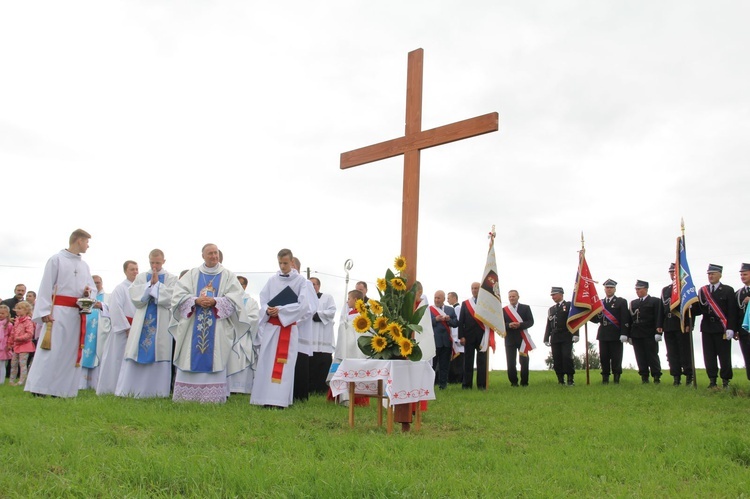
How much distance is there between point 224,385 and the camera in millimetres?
9406

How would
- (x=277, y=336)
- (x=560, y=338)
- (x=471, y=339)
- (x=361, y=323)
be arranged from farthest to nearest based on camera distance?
1. (x=560, y=338)
2. (x=471, y=339)
3. (x=277, y=336)
4. (x=361, y=323)

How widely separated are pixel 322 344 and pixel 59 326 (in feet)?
14.7

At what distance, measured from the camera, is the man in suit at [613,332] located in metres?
13.9

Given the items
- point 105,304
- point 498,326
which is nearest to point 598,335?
point 498,326

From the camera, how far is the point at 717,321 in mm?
11766

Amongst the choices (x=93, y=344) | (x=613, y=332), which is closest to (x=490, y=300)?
(x=613, y=332)

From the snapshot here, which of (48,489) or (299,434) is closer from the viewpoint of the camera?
(48,489)

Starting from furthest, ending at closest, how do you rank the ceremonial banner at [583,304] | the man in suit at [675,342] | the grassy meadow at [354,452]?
1. the ceremonial banner at [583,304]
2. the man in suit at [675,342]
3. the grassy meadow at [354,452]

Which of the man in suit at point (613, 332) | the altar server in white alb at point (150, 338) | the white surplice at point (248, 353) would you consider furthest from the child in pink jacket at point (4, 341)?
the man in suit at point (613, 332)

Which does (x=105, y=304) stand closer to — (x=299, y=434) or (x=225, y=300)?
(x=225, y=300)

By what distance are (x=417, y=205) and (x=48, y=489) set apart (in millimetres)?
4956

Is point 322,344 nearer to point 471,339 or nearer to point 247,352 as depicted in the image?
point 247,352

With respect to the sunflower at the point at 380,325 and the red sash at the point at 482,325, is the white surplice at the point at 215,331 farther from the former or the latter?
the red sash at the point at 482,325

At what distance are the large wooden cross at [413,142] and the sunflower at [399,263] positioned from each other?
154 millimetres
